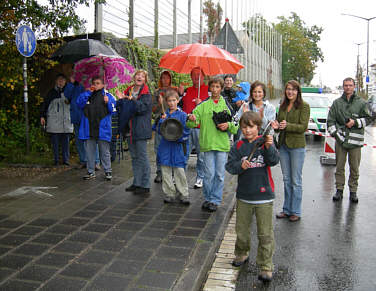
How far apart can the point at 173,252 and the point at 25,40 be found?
6066mm

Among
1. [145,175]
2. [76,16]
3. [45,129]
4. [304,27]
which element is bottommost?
[145,175]

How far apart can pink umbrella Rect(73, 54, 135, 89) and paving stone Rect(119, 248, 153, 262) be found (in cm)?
418

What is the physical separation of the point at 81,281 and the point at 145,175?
3.26 m

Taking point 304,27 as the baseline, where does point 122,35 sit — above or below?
below

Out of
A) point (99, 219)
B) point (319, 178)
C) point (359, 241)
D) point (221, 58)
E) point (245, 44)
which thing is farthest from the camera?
point (245, 44)

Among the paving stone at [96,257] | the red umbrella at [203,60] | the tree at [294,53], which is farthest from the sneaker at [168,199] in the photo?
the tree at [294,53]

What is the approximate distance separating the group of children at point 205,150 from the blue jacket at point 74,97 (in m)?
0.61

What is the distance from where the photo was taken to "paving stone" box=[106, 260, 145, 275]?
12.6 ft

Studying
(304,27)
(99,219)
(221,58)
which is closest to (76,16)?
(221,58)

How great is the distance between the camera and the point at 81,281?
3621 mm

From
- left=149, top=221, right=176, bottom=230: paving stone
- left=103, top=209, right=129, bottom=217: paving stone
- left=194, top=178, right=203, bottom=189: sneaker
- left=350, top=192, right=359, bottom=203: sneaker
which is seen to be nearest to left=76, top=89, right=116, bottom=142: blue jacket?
left=194, top=178, right=203, bottom=189: sneaker

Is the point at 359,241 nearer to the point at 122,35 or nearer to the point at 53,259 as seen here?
the point at 53,259

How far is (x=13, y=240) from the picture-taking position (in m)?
4.61

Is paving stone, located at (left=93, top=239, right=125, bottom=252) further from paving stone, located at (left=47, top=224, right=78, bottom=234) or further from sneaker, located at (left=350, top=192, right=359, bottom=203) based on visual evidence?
sneaker, located at (left=350, top=192, right=359, bottom=203)
